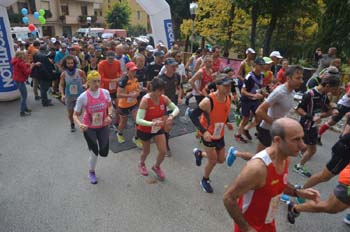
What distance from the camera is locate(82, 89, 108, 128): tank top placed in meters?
4.04

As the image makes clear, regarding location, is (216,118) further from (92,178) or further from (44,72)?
(44,72)

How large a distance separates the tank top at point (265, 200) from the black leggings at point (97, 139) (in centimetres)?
261

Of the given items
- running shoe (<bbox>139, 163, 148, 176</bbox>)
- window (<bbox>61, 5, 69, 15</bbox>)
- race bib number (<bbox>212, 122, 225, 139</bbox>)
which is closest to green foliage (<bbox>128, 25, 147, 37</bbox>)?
window (<bbox>61, 5, 69, 15</bbox>)

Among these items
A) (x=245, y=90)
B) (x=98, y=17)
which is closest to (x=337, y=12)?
(x=245, y=90)

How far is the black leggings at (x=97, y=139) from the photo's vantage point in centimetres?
411

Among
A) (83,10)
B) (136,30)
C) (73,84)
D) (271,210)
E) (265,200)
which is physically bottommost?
(271,210)

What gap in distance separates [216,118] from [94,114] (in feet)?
5.89

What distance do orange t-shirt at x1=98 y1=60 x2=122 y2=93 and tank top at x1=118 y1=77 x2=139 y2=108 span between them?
97 centimetres

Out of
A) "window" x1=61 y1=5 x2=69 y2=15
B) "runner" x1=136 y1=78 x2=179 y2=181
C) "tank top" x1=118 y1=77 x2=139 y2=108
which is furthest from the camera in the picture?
"window" x1=61 y1=5 x2=69 y2=15

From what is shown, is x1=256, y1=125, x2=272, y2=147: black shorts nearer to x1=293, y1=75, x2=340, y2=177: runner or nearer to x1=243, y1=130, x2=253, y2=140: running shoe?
x1=293, y1=75, x2=340, y2=177: runner

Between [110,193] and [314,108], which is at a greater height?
[314,108]

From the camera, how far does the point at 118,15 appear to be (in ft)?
159

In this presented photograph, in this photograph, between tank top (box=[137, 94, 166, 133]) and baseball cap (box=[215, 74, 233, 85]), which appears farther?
tank top (box=[137, 94, 166, 133])

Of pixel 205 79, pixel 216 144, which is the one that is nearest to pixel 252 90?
pixel 205 79
